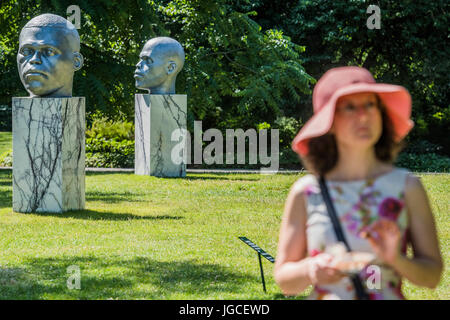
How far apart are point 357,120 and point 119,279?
5124 mm

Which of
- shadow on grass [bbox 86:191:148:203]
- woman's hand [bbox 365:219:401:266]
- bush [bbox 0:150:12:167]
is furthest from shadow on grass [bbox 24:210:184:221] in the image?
bush [bbox 0:150:12:167]

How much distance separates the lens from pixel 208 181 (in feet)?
56.6

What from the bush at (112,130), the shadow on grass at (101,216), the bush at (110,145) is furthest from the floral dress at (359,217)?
the bush at (112,130)

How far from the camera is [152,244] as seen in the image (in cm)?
942

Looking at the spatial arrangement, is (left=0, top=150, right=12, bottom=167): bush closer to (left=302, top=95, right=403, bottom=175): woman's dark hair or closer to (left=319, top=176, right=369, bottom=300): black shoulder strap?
(left=302, top=95, right=403, bottom=175): woman's dark hair

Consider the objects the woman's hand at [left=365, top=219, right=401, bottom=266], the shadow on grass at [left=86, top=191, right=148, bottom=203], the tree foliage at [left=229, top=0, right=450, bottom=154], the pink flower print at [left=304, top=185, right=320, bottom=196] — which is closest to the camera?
the woman's hand at [left=365, top=219, right=401, bottom=266]

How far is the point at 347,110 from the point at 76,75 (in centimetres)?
1479

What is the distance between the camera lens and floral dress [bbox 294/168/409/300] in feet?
8.79

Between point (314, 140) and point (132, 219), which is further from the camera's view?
point (132, 219)

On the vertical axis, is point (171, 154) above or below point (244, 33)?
below

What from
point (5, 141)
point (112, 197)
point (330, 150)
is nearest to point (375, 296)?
point (330, 150)

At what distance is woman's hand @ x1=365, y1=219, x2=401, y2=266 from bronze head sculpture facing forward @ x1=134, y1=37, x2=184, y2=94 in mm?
15533
